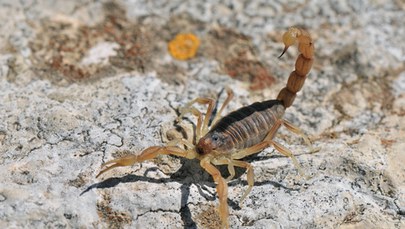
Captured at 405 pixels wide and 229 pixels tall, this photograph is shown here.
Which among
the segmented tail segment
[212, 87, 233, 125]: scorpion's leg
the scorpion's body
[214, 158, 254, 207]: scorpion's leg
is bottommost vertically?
[214, 158, 254, 207]: scorpion's leg

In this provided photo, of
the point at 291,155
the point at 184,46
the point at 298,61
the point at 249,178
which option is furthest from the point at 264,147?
the point at 184,46

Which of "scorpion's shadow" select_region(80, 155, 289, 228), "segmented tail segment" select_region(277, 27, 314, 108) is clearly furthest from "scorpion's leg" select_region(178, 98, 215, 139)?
"segmented tail segment" select_region(277, 27, 314, 108)

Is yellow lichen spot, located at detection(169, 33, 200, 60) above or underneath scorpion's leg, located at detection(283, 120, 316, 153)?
above

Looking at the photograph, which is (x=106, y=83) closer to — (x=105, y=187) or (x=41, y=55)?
(x=41, y=55)

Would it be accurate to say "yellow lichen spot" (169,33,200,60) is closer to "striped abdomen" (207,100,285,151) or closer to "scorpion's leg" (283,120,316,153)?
"striped abdomen" (207,100,285,151)

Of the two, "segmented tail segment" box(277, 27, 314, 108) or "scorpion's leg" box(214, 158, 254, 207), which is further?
"segmented tail segment" box(277, 27, 314, 108)

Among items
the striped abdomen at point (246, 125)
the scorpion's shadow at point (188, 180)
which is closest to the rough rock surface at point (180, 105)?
the scorpion's shadow at point (188, 180)

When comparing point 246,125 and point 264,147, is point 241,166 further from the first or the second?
point 246,125
